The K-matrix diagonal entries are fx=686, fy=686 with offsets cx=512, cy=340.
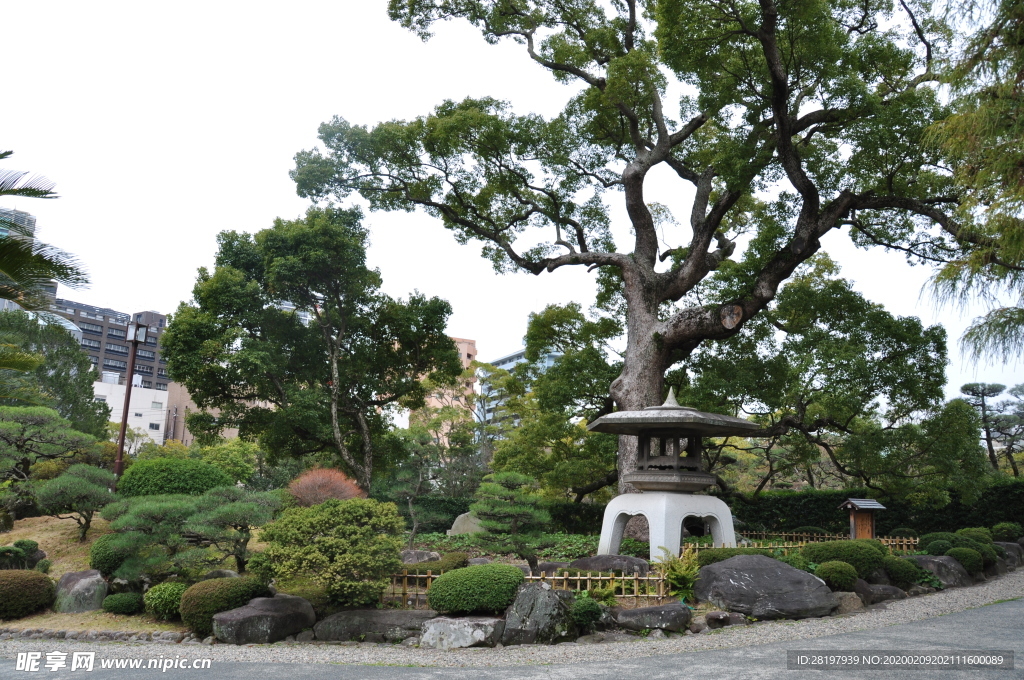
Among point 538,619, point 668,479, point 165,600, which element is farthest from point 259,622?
point 668,479

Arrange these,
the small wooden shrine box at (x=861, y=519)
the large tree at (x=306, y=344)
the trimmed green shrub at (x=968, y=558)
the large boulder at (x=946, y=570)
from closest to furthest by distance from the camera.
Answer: the large boulder at (x=946, y=570) < the trimmed green shrub at (x=968, y=558) < the small wooden shrine box at (x=861, y=519) < the large tree at (x=306, y=344)

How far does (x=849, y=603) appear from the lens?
8.84 m

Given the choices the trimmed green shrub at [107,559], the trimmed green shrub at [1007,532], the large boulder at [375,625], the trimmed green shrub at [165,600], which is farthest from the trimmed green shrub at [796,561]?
the trimmed green shrub at [107,559]

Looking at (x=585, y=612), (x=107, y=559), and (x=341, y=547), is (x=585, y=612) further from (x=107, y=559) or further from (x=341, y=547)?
(x=107, y=559)

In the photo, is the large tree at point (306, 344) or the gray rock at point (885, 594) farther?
the large tree at point (306, 344)

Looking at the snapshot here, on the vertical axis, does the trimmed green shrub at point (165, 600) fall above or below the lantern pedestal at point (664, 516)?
below

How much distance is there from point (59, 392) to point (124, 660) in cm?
1951

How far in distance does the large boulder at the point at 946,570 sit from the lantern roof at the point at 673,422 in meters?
3.30

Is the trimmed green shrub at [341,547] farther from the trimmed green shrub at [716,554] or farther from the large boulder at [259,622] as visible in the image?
the trimmed green shrub at [716,554]

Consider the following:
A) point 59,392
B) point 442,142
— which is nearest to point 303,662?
point 442,142

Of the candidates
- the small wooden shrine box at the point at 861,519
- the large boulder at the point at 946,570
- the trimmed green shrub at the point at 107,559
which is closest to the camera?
the trimmed green shrub at the point at 107,559

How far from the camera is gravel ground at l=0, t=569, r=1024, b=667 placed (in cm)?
686

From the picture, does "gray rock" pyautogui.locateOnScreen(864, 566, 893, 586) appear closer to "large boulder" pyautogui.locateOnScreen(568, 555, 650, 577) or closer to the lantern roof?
the lantern roof

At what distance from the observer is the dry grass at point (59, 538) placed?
11.9 meters
